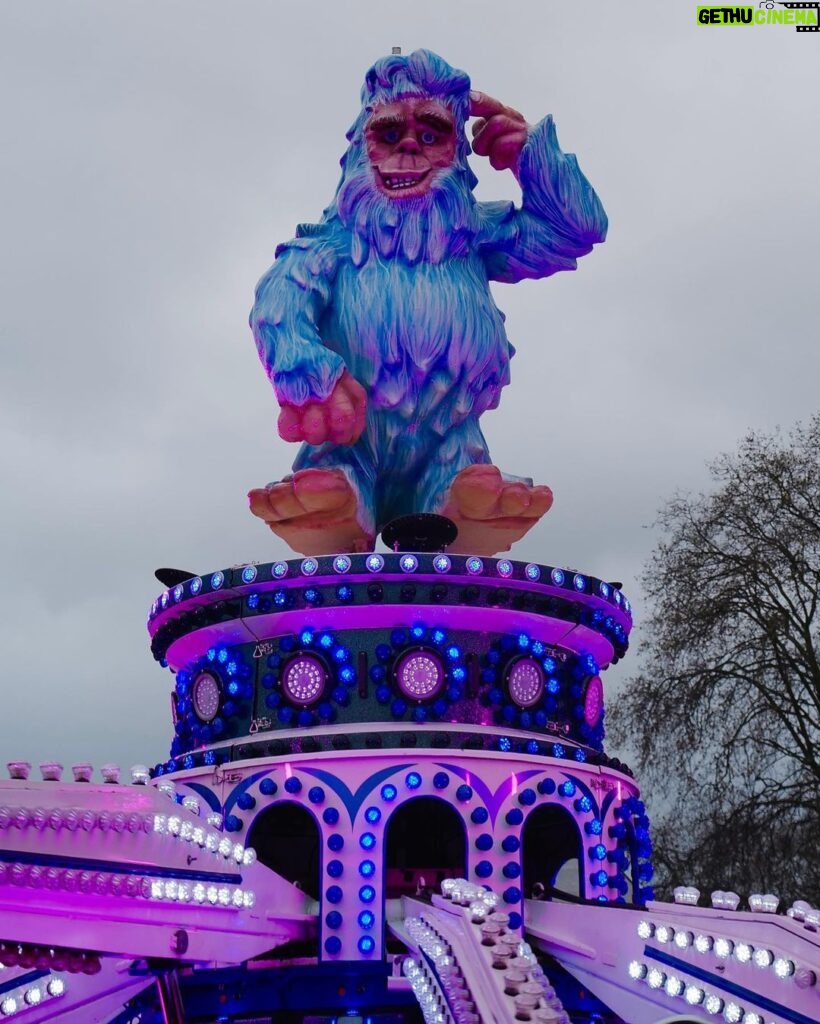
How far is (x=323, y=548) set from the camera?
61.8ft

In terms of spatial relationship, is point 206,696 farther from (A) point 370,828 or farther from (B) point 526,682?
(B) point 526,682

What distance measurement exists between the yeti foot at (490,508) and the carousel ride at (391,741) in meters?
0.05

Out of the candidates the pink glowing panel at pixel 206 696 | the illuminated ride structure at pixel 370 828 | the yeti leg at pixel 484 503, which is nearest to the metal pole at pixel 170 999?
the illuminated ride structure at pixel 370 828

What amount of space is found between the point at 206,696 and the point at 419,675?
9.89 feet

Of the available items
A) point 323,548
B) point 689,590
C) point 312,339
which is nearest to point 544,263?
point 312,339

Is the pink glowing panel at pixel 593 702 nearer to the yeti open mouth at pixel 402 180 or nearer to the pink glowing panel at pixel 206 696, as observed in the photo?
the pink glowing panel at pixel 206 696

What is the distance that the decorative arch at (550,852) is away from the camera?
18.4m

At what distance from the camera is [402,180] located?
18.6 m

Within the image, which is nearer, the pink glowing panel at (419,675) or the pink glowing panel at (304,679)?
the pink glowing panel at (419,675)

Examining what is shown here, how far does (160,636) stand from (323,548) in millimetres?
2555

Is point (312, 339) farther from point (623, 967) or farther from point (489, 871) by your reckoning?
point (623, 967)

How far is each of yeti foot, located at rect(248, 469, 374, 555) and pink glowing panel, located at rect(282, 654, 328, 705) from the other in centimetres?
239

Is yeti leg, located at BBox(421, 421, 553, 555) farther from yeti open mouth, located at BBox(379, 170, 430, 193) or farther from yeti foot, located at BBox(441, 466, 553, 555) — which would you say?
yeti open mouth, located at BBox(379, 170, 430, 193)

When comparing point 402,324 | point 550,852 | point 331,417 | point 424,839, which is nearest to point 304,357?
point 331,417
